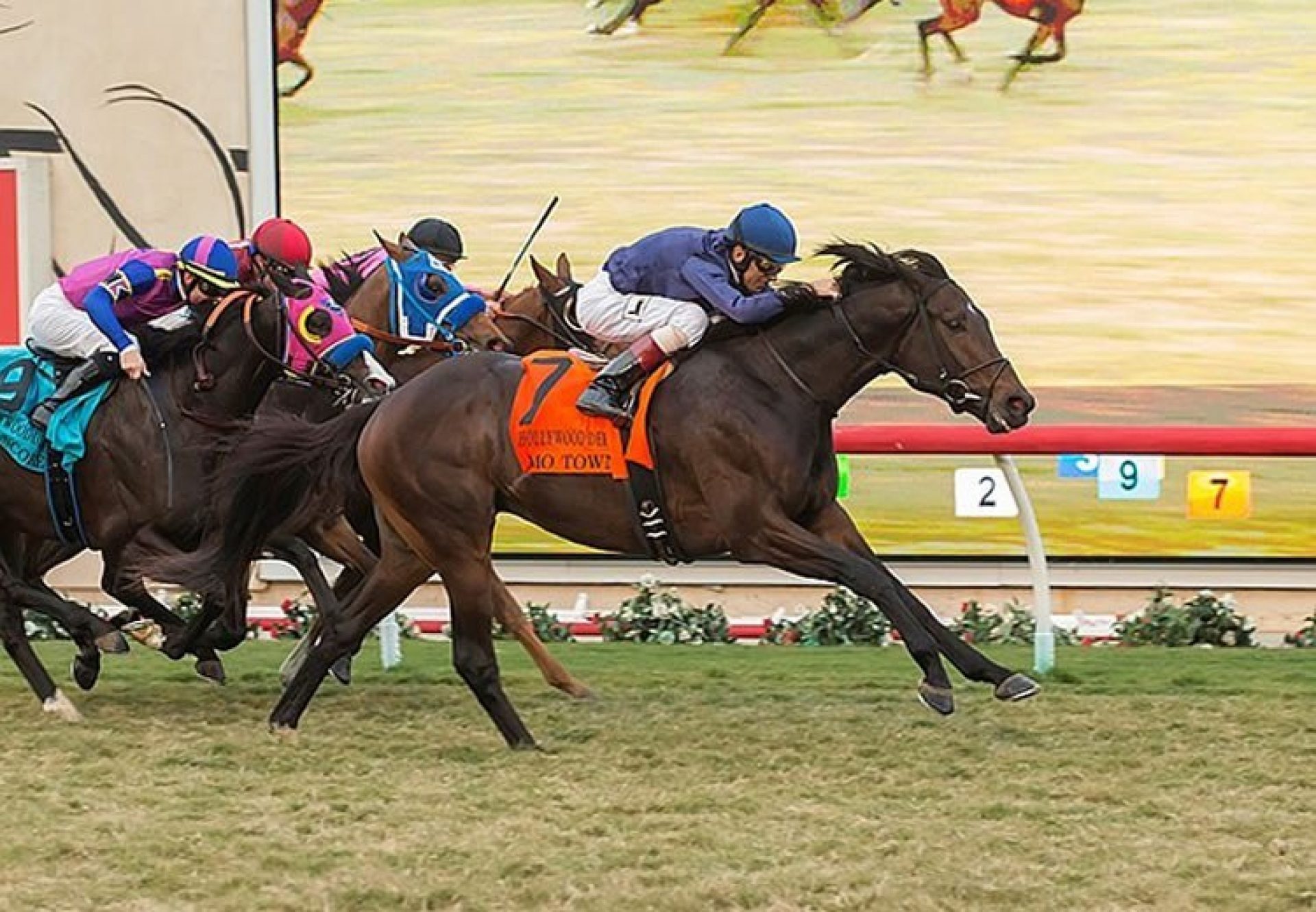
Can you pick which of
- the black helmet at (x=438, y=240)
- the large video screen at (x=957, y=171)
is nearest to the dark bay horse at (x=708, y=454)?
the black helmet at (x=438, y=240)

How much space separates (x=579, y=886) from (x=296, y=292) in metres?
2.80

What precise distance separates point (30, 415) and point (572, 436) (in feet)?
5.82

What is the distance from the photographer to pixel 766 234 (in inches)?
240

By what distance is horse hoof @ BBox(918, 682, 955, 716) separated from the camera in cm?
572

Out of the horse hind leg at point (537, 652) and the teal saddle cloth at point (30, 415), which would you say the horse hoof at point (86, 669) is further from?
the horse hind leg at point (537, 652)

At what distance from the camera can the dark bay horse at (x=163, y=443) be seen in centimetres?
670

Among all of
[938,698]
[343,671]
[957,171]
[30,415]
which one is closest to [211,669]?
[343,671]

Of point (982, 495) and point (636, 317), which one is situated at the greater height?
point (636, 317)

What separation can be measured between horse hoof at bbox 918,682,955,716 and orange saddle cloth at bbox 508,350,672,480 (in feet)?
3.13

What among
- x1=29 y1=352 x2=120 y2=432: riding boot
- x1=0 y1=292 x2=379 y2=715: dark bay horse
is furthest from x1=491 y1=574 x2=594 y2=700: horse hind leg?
x1=29 y1=352 x2=120 y2=432: riding boot

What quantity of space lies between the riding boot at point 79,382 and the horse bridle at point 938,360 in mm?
2164

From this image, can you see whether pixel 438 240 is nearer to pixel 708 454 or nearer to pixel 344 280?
pixel 344 280

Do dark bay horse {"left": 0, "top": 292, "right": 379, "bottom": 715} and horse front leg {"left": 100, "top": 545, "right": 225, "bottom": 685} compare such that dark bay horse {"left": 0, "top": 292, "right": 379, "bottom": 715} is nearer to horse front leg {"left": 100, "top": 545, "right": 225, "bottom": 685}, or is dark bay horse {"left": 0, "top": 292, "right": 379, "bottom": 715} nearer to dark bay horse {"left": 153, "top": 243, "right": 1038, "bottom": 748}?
horse front leg {"left": 100, "top": 545, "right": 225, "bottom": 685}

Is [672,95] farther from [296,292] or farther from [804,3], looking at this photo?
[296,292]
